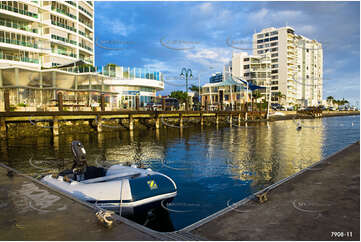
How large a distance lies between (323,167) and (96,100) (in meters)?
41.3

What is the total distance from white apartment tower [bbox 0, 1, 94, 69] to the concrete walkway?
45.4 meters

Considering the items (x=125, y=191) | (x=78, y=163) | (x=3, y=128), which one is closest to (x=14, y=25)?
(x=3, y=128)

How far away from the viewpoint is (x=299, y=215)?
644 cm

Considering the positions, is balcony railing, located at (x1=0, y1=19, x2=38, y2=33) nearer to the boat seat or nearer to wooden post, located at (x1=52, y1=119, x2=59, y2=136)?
wooden post, located at (x1=52, y1=119, x2=59, y2=136)

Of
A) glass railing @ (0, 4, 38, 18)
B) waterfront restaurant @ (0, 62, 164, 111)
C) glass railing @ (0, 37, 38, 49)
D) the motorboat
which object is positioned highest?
glass railing @ (0, 4, 38, 18)

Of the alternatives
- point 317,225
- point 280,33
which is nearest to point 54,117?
point 317,225

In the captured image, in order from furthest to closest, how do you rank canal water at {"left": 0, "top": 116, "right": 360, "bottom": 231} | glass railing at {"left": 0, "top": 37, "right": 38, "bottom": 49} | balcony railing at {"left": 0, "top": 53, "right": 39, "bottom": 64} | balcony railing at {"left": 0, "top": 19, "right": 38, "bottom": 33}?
balcony railing at {"left": 0, "top": 19, "right": 38, "bottom": 33} → glass railing at {"left": 0, "top": 37, "right": 38, "bottom": 49} → balcony railing at {"left": 0, "top": 53, "right": 39, "bottom": 64} → canal water at {"left": 0, "top": 116, "right": 360, "bottom": 231}

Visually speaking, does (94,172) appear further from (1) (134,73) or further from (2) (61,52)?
(1) (134,73)

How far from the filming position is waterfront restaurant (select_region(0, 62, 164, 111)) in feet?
120

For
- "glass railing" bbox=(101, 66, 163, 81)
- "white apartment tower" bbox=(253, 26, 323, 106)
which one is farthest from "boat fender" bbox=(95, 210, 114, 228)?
"white apartment tower" bbox=(253, 26, 323, 106)

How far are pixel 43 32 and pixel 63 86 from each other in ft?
50.3

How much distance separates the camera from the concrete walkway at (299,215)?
18.2 feet

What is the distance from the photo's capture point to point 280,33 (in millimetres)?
125000

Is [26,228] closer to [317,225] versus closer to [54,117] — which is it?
[317,225]
